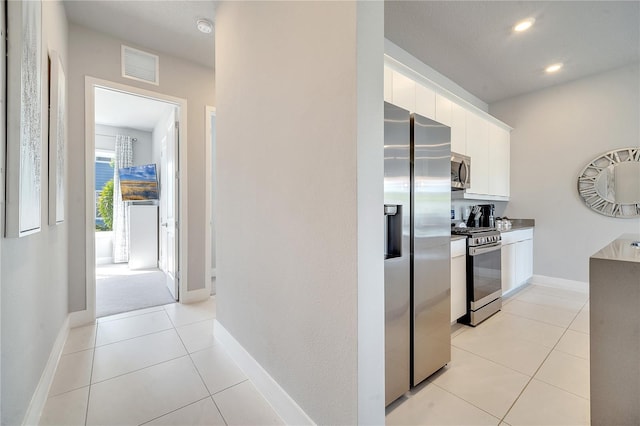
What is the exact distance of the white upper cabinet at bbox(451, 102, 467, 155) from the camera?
309cm

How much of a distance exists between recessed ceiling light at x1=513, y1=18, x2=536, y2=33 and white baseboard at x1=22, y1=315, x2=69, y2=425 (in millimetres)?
4537

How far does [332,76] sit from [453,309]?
2.28m

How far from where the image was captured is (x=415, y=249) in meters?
1.67

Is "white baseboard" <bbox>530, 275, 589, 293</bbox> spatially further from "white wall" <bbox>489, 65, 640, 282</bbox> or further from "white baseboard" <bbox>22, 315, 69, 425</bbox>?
"white baseboard" <bbox>22, 315, 69, 425</bbox>

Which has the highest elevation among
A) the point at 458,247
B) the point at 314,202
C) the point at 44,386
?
the point at 314,202

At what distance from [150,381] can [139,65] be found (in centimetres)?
304

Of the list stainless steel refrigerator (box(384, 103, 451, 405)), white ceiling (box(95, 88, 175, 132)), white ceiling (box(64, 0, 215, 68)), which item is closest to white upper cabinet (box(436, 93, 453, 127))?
stainless steel refrigerator (box(384, 103, 451, 405))

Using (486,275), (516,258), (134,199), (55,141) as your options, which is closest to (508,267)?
(516,258)

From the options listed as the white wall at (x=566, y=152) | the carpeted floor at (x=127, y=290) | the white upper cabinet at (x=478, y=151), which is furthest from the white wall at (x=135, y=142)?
the white wall at (x=566, y=152)

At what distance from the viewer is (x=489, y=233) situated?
283 cm

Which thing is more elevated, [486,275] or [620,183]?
[620,183]

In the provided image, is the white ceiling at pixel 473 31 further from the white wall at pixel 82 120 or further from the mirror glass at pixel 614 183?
the mirror glass at pixel 614 183

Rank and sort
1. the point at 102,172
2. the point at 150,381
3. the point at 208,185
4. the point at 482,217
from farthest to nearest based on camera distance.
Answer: the point at 102,172
the point at 482,217
the point at 208,185
the point at 150,381

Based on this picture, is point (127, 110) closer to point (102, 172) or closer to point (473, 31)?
point (102, 172)
